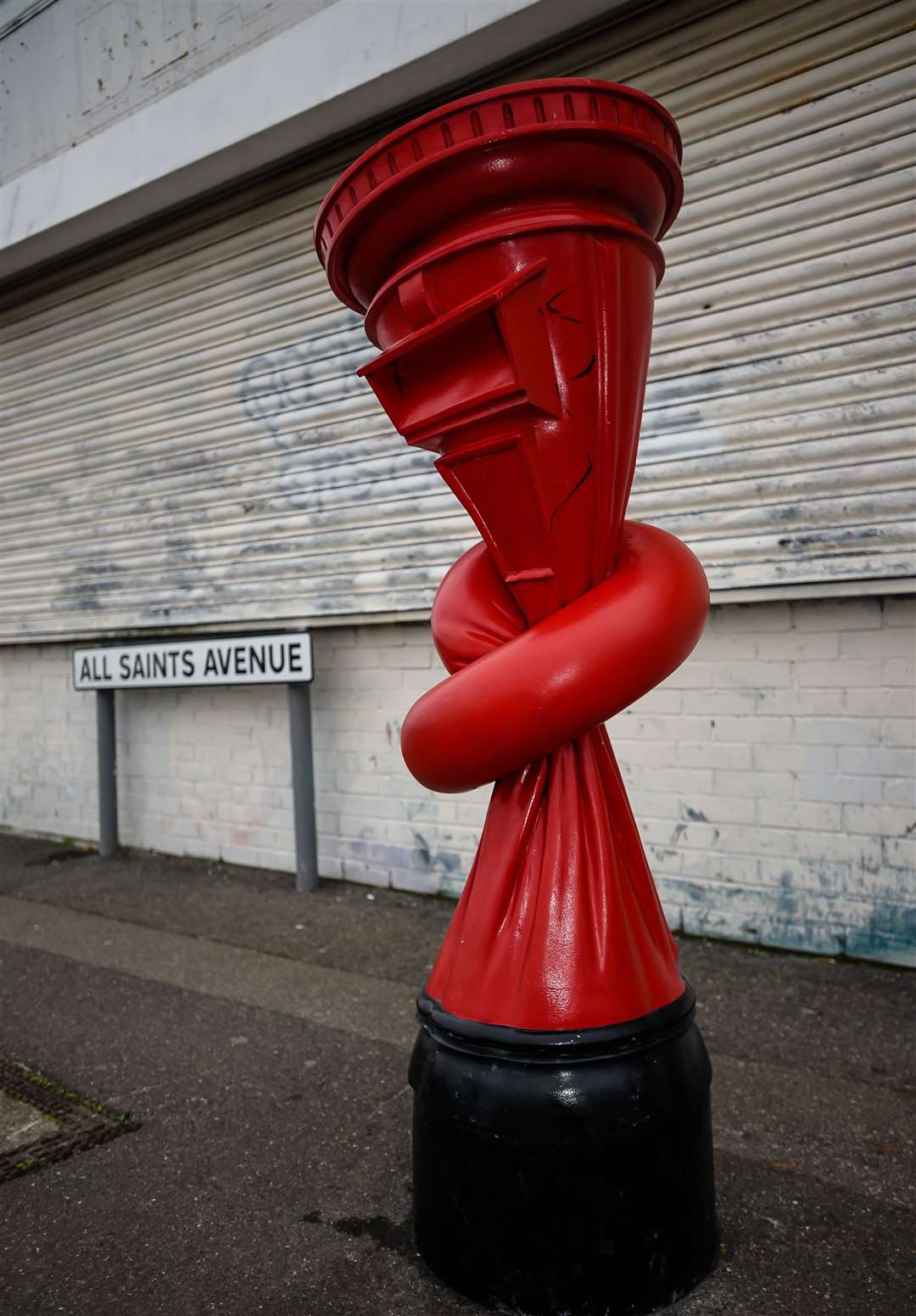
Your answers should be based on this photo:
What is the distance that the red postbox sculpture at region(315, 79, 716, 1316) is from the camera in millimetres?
1771

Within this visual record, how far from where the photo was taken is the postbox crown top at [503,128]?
170 centimetres

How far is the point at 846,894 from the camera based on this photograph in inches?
159

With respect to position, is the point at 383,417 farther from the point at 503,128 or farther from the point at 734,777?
the point at 503,128

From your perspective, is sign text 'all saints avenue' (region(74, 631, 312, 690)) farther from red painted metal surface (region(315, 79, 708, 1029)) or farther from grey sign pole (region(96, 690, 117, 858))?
red painted metal surface (region(315, 79, 708, 1029))

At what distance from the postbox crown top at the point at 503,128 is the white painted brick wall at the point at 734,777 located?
2666mm

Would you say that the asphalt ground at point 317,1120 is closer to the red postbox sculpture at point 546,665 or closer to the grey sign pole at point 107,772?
the red postbox sculpture at point 546,665

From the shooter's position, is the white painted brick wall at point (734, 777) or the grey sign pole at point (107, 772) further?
the grey sign pole at point (107, 772)

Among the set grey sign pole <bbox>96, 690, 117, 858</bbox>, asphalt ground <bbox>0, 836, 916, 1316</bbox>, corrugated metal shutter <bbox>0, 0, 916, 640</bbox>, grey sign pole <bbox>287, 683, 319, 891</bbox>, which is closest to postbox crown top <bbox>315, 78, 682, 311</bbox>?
asphalt ground <bbox>0, 836, 916, 1316</bbox>

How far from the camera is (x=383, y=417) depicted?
531cm

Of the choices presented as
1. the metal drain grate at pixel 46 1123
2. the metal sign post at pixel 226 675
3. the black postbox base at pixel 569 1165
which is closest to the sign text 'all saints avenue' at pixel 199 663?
the metal sign post at pixel 226 675

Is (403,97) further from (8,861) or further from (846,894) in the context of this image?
(8,861)

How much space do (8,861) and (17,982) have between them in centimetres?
278

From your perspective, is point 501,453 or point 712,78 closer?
point 501,453

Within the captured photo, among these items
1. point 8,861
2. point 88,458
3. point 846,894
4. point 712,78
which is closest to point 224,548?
point 88,458
